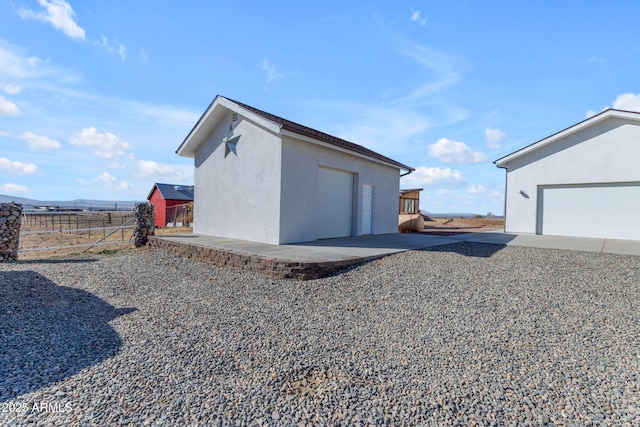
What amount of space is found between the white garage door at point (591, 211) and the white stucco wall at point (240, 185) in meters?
12.0

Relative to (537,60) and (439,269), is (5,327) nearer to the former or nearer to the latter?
(439,269)

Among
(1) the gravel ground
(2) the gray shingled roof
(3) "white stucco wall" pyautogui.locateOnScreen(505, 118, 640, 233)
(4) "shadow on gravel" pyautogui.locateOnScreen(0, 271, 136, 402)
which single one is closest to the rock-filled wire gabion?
(1) the gravel ground

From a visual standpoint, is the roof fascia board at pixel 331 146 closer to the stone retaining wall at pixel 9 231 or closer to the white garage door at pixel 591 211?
the white garage door at pixel 591 211

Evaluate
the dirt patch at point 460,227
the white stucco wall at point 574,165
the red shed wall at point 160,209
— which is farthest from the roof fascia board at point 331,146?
the red shed wall at point 160,209

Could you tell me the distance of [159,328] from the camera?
4.02 meters

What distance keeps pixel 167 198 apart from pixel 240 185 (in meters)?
24.0

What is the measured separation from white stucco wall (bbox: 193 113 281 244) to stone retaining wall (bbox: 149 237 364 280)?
1889mm

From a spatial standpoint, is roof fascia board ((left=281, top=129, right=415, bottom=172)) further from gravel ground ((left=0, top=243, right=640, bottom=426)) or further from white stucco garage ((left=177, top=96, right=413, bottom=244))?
gravel ground ((left=0, top=243, right=640, bottom=426))

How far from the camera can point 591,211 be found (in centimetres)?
1256

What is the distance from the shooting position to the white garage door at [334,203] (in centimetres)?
1052

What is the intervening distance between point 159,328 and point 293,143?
6.44 m

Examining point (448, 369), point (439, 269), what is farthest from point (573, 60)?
point (448, 369)

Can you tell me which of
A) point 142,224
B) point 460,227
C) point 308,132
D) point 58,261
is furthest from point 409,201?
point 58,261

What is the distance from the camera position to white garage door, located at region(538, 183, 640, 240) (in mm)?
11875
